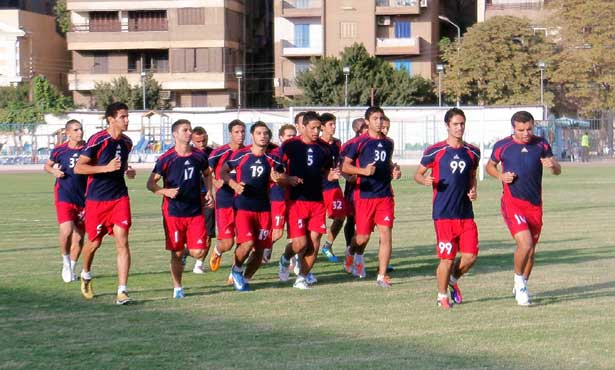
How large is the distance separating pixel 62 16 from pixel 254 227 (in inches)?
3059

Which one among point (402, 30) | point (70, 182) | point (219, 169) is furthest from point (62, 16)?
point (219, 169)

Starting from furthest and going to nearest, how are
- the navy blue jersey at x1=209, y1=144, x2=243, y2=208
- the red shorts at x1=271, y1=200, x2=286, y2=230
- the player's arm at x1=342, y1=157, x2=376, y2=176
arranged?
the red shorts at x1=271, y1=200, x2=286, y2=230 → the navy blue jersey at x1=209, y1=144, x2=243, y2=208 → the player's arm at x1=342, y1=157, x2=376, y2=176

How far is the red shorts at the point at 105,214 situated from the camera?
12141 mm

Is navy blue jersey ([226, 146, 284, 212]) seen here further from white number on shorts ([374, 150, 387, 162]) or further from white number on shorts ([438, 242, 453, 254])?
white number on shorts ([438, 242, 453, 254])

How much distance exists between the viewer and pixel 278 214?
14180 millimetres

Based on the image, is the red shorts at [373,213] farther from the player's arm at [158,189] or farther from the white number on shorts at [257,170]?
the player's arm at [158,189]

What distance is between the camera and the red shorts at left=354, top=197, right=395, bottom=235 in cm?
1340

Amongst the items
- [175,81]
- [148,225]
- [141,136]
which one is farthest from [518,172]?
[175,81]

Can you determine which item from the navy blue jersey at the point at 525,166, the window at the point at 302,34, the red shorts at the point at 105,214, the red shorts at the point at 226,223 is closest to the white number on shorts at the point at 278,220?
the red shorts at the point at 226,223

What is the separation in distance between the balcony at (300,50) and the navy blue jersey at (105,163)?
6672cm

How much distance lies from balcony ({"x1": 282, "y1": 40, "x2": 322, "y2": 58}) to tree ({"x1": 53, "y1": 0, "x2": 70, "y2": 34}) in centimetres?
1700

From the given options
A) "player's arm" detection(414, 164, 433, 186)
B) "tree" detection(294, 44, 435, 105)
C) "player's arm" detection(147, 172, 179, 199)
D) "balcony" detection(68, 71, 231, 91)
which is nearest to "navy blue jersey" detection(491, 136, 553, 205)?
"player's arm" detection(414, 164, 433, 186)

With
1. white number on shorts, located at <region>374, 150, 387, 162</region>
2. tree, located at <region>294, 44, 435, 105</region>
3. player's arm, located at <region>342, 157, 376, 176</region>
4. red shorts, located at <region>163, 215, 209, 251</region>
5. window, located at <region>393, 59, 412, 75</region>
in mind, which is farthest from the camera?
window, located at <region>393, 59, 412, 75</region>

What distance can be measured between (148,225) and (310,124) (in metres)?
10.4
